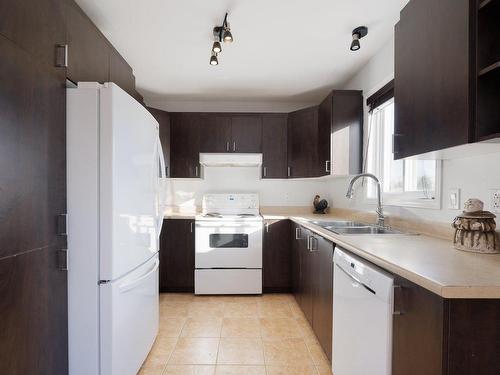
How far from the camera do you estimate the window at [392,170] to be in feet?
5.51

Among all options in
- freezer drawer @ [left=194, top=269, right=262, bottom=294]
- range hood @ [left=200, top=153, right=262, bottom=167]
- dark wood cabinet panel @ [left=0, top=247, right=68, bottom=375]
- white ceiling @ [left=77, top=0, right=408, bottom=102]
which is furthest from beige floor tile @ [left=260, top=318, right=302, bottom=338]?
white ceiling @ [left=77, top=0, right=408, bottom=102]

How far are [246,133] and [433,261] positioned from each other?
2.51 metres

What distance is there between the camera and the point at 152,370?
1.70m

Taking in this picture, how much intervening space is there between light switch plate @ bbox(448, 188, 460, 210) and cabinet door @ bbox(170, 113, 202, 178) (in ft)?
8.04

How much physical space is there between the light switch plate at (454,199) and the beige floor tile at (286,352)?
4.39 ft

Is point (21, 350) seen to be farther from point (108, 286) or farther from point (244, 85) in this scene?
point (244, 85)

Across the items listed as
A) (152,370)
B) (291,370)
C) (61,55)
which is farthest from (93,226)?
(291,370)

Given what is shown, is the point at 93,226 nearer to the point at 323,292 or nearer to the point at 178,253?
the point at 323,292

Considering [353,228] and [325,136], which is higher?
[325,136]

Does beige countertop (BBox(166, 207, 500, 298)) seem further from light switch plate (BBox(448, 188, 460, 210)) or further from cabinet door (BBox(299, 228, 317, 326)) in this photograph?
cabinet door (BBox(299, 228, 317, 326))

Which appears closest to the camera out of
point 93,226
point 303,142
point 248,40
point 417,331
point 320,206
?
point 417,331

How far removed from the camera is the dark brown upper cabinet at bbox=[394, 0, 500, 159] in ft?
3.00

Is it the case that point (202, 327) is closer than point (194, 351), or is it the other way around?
point (194, 351)

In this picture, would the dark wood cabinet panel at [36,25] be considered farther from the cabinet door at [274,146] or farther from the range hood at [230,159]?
the cabinet door at [274,146]
